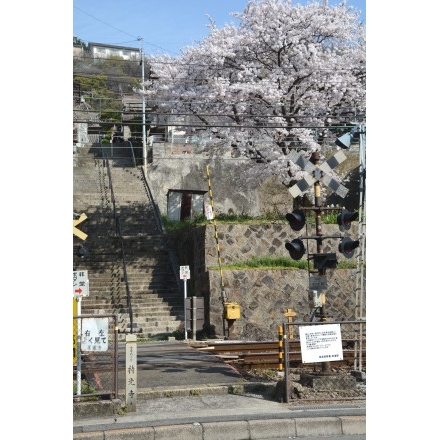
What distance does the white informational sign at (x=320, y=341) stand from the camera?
407 inches

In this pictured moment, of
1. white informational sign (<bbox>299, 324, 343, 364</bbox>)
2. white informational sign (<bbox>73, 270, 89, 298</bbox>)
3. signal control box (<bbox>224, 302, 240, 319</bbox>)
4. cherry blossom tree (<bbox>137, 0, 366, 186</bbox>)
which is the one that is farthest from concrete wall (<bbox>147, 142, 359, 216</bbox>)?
white informational sign (<bbox>299, 324, 343, 364</bbox>)

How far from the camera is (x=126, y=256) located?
23938 mm

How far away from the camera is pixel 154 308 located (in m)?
21.5

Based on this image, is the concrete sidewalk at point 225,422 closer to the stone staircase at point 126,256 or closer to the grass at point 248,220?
the stone staircase at point 126,256

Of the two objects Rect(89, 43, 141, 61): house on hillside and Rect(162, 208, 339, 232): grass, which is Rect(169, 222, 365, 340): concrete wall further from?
Rect(89, 43, 141, 61): house on hillside

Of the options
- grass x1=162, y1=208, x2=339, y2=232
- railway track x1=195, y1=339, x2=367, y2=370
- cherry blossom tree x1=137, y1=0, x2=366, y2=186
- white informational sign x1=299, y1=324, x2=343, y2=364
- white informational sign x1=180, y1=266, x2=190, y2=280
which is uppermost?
cherry blossom tree x1=137, y1=0, x2=366, y2=186

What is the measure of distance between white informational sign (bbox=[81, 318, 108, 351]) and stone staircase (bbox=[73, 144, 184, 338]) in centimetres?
1018

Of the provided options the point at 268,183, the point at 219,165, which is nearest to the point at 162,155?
the point at 219,165

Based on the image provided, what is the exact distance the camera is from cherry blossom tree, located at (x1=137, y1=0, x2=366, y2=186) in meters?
24.0

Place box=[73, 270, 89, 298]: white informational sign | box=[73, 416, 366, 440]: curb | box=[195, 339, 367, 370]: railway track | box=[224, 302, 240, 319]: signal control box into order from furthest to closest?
1. box=[224, 302, 240, 319]: signal control box
2. box=[195, 339, 367, 370]: railway track
3. box=[73, 270, 89, 298]: white informational sign
4. box=[73, 416, 366, 440]: curb

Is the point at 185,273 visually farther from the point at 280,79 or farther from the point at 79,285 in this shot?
the point at 79,285

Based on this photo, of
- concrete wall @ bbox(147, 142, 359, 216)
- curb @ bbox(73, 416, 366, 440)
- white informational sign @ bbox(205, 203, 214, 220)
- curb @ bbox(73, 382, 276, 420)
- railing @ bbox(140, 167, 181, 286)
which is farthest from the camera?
concrete wall @ bbox(147, 142, 359, 216)
